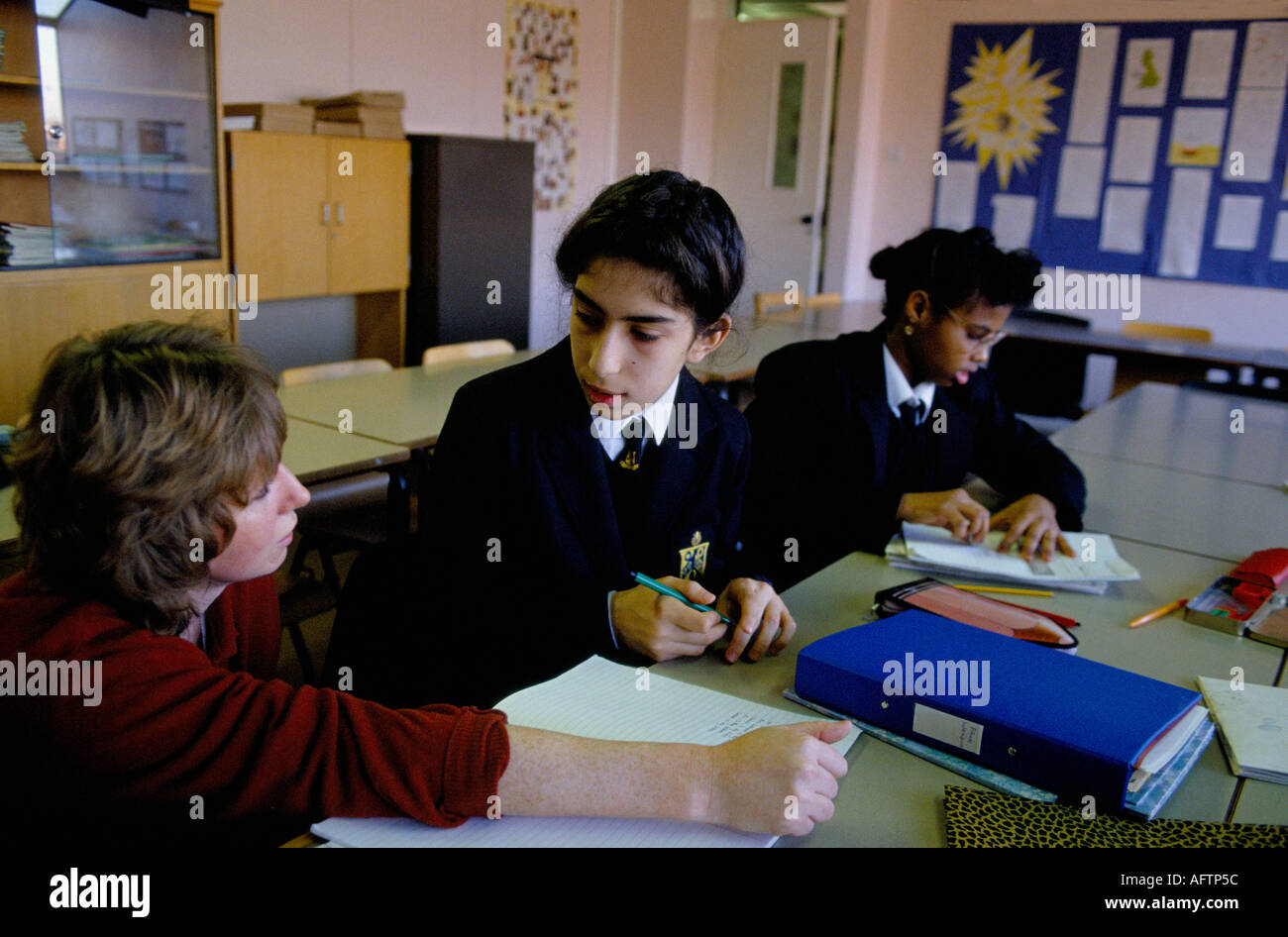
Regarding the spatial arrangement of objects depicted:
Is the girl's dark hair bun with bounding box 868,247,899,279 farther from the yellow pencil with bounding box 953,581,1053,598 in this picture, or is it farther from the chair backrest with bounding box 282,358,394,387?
the chair backrest with bounding box 282,358,394,387

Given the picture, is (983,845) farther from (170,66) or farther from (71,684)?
(170,66)

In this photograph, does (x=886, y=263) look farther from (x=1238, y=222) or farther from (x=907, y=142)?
(x=907, y=142)

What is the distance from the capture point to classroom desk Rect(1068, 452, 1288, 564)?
2006 mm

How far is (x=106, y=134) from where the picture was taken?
13.1 feet

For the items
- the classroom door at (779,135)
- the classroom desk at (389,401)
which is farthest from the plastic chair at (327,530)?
the classroom door at (779,135)

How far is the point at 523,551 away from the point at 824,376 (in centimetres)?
88

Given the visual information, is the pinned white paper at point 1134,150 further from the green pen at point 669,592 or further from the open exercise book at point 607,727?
the open exercise book at point 607,727

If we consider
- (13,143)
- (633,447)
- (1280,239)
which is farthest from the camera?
(1280,239)

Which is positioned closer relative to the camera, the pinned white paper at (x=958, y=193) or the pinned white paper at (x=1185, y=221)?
the pinned white paper at (x=1185, y=221)

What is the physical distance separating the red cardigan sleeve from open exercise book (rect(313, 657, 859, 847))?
0.8 inches

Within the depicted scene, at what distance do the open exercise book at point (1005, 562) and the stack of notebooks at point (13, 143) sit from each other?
137 inches

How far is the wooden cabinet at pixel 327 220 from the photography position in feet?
14.9

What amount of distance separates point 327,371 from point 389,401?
35 cm

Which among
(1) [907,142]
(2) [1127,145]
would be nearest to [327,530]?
Result: (1) [907,142]
